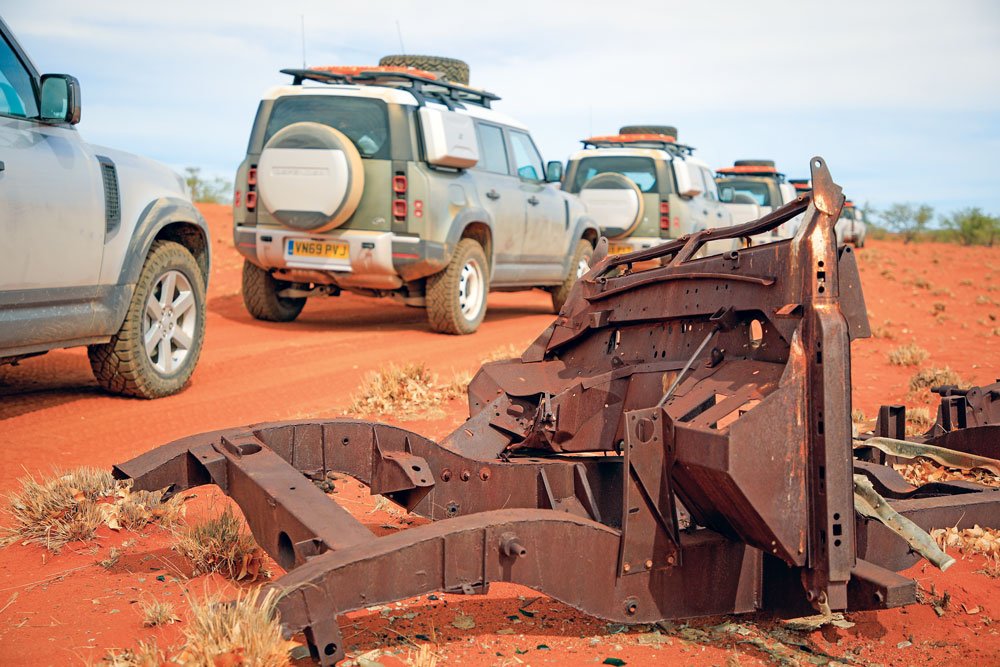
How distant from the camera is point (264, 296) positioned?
12188mm

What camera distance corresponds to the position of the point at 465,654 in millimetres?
3127

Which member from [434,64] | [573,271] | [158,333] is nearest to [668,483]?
[158,333]

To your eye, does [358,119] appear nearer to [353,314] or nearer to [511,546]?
[353,314]

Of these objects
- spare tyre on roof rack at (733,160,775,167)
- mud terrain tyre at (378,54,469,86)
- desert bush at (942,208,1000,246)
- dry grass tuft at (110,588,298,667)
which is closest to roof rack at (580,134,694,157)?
mud terrain tyre at (378,54,469,86)

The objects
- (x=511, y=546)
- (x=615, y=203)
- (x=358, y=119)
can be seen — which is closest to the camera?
(x=511, y=546)

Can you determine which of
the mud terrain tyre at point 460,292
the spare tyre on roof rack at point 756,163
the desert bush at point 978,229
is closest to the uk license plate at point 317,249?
the mud terrain tyre at point 460,292

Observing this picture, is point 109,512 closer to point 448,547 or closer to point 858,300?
point 448,547

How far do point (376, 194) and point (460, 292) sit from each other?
4.97 feet

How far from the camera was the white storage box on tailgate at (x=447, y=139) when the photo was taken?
10.7 meters

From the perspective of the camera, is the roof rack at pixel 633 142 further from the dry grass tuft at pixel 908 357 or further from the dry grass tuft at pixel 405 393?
the dry grass tuft at pixel 405 393

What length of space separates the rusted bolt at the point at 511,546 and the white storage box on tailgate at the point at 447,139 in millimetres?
8276

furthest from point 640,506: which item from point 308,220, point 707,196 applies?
point 707,196

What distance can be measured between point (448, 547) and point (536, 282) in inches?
420

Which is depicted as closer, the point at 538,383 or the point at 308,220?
the point at 538,383
